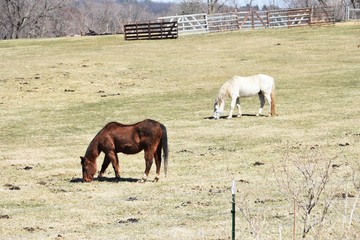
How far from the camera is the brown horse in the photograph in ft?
55.8

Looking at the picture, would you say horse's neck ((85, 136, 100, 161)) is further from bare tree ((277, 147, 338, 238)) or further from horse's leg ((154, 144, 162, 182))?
Answer: bare tree ((277, 147, 338, 238))

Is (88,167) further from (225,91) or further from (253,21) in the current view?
(253,21)

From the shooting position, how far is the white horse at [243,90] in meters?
28.1

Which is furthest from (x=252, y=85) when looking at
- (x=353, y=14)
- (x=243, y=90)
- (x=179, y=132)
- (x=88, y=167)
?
(x=353, y=14)

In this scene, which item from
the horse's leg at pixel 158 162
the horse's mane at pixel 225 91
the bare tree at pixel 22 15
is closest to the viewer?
the horse's leg at pixel 158 162

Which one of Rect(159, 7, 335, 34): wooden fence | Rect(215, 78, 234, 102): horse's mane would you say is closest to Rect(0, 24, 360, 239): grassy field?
Rect(215, 78, 234, 102): horse's mane

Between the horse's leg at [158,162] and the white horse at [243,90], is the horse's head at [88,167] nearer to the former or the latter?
the horse's leg at [158,162]

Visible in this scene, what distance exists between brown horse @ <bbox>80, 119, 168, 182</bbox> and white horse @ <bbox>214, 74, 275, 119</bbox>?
427 inches

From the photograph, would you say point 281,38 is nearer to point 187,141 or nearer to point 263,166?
point 187,141

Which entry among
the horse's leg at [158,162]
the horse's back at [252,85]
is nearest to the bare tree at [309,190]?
the horse's leg at [158,162]

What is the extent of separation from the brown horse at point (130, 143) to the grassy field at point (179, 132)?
1.47 feet

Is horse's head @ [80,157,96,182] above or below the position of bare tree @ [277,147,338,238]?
below

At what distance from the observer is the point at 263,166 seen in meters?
19.2

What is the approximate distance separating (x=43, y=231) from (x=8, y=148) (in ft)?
35.4
